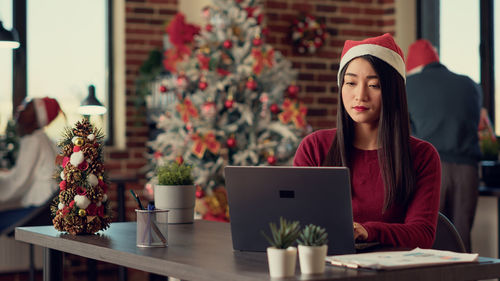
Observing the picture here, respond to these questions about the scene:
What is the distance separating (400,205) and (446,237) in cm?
15

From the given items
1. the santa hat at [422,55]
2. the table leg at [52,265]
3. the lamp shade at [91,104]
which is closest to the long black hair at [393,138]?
the table leg at [52,265]

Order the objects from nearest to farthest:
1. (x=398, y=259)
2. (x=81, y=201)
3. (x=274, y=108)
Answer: (x=398, y=259) < (x=81, y=201) < (x=274, y=108)

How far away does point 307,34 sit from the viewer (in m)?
5.27

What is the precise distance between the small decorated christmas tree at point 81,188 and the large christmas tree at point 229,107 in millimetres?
2394

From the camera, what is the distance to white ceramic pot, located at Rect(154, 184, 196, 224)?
7.18 feet

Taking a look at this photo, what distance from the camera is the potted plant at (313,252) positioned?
4.06ft

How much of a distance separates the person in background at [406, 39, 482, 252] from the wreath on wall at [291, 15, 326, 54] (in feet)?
4.51

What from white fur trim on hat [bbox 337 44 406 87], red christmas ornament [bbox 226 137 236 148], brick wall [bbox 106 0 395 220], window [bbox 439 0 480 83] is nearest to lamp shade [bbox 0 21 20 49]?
red christmas ornament [bbox 226 137 236 148]

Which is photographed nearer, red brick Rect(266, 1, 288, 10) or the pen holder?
the pen holder

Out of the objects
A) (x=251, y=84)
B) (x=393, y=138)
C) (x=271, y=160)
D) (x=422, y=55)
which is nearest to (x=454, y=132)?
(x=422, y=55)

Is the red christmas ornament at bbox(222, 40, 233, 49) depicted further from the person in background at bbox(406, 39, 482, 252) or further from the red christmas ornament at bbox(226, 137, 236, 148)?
the person in background at bbox(406, 39, 482, 252)

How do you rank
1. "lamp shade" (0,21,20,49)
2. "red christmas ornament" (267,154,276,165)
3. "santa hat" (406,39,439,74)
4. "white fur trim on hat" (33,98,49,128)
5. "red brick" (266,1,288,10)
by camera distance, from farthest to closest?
"red brick" (266,1,288,10) < "white fur trim on hat" (33,98,49,128) < "red christmas ornament" (267,154,276,165) < "santa hat" (406,39,439,74) < "lamp shade" (0,21,20,49)

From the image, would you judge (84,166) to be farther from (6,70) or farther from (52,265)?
(6,70)

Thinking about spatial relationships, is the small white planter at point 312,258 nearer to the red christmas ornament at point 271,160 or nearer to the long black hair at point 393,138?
the long black hair at point 393,138
